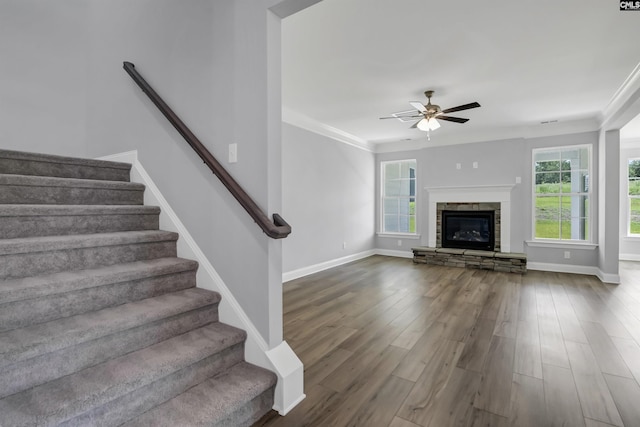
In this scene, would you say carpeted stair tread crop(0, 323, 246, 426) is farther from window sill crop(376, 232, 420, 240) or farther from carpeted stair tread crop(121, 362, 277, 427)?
window sill crop(376, 232, 420, 240)

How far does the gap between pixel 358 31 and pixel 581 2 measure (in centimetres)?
160

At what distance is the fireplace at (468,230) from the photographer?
19.6 ft

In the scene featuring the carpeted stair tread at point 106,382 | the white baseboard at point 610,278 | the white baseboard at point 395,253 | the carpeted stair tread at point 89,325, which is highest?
the carpeted stair tread at point 89,325

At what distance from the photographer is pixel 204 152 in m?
1.93

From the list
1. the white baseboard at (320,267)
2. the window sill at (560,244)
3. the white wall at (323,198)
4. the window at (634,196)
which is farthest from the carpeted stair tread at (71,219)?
the window at (634,196)

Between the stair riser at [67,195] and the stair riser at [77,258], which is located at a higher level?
the stair riser at [67,195]

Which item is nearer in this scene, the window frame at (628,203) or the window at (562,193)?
the window at (562,193)

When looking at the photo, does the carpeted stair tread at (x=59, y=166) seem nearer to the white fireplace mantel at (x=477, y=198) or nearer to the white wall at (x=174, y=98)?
the white wall at (x=174, y=98)

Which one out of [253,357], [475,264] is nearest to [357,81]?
[253,357]

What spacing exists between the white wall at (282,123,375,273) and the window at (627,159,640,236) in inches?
215

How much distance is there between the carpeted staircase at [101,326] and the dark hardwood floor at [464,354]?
0.41 m

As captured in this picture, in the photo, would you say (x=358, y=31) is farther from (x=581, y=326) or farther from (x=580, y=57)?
(x=581, y=326)

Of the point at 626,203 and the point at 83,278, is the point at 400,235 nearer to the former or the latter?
the point at 626,203

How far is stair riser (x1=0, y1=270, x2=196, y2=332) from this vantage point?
4.42 ft
